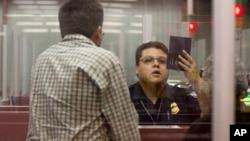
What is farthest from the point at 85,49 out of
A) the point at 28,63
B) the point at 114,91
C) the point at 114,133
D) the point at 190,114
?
the point at 190,114

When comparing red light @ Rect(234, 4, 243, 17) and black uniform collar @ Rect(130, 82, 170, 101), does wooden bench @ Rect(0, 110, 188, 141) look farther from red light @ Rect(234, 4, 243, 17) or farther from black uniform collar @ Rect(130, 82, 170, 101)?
red light @ Rect(234, 4, 243, 17)

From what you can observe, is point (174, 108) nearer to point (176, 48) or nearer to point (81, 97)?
point (176, 48)

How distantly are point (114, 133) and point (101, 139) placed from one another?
2.1 inches

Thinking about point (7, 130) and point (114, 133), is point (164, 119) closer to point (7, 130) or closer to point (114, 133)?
point (114, 133)

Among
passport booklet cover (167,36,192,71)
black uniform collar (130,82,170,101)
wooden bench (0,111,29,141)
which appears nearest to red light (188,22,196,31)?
passport booklet cover (167,36,192,71)

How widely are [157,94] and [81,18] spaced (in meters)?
0.56

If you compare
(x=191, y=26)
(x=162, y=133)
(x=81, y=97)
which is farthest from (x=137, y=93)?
(x=81, y=97)

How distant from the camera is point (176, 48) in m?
1.94

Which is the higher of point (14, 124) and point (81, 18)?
point (81, 18)

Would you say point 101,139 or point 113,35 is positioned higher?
point 113,35

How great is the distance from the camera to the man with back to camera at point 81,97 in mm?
1532

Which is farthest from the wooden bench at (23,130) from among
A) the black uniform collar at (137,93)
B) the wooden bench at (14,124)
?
the black uniform collar at (137,93)

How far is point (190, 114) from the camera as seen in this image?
1.98 m

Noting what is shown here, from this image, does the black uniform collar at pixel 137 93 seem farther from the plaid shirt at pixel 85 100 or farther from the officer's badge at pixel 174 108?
the plaid shirt at pixel 85 100
